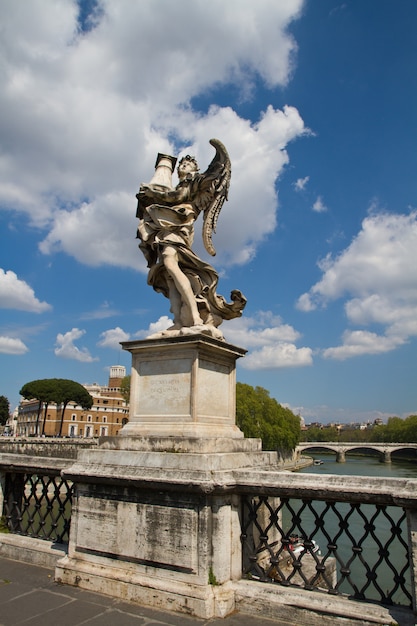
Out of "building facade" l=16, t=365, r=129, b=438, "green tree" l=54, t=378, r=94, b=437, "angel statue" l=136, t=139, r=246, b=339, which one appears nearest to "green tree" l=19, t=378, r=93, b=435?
"green tree" l=54, t=378, r=94, b=437

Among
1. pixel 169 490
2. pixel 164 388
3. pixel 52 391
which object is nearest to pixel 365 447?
pixel 52 391

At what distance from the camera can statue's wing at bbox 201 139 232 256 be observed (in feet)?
17.7

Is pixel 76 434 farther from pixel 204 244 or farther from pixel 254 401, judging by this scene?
pixel 204 244

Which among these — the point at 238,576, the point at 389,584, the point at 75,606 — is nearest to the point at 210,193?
the point at 238,576

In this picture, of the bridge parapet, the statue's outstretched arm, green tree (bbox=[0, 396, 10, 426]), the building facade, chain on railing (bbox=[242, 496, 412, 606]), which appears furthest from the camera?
the building facade

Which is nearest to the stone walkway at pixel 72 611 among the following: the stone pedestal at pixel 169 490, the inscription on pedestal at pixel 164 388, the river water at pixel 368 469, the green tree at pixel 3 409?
the stone pedestal at pixel 169 490

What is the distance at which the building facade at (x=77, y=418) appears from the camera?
283ft

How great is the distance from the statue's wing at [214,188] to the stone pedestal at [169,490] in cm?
159

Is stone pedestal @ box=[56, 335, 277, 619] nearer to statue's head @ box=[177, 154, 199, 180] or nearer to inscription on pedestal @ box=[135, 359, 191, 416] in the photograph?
inscription on pedestal @ box=[135, 359, 191, 416]

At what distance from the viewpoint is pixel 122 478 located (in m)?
4.08

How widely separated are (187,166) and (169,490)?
12.9 feet

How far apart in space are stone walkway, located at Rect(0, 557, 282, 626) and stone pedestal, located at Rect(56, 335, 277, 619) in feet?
0.32

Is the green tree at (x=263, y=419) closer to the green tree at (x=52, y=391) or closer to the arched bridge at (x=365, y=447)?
the arched bridge at (x=365, y=447)

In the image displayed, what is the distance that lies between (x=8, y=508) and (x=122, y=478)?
2.56 m
